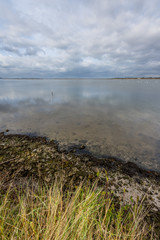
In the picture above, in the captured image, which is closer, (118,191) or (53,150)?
(118,191)

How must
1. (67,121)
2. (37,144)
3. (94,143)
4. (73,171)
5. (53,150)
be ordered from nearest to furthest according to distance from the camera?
(73,171), (53,150), (37,144), (94,143), (67,121)

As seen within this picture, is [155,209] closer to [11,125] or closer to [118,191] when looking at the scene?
[118,191]

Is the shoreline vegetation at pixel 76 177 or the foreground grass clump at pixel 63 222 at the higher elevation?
the foreground grass clump at pixel 63 222

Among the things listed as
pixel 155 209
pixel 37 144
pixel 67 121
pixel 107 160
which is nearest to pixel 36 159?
pixel 37 144

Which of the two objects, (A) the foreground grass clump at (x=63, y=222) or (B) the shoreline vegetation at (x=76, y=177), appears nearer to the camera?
(A) the foreground grass clump at (x=63, y=222)

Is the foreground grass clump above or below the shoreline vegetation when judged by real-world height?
above

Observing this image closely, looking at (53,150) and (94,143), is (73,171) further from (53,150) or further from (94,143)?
(94,143)

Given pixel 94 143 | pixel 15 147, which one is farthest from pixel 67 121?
pixel 15 147

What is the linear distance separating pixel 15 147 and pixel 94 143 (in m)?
5.11

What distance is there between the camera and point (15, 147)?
267 inches

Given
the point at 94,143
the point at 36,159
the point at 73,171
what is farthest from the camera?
the point at 94,143

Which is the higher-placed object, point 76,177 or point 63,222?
point 63,222

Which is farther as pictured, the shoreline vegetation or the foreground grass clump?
the shoreline vegetation

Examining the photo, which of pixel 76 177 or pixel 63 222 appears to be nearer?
pixel 63 222
